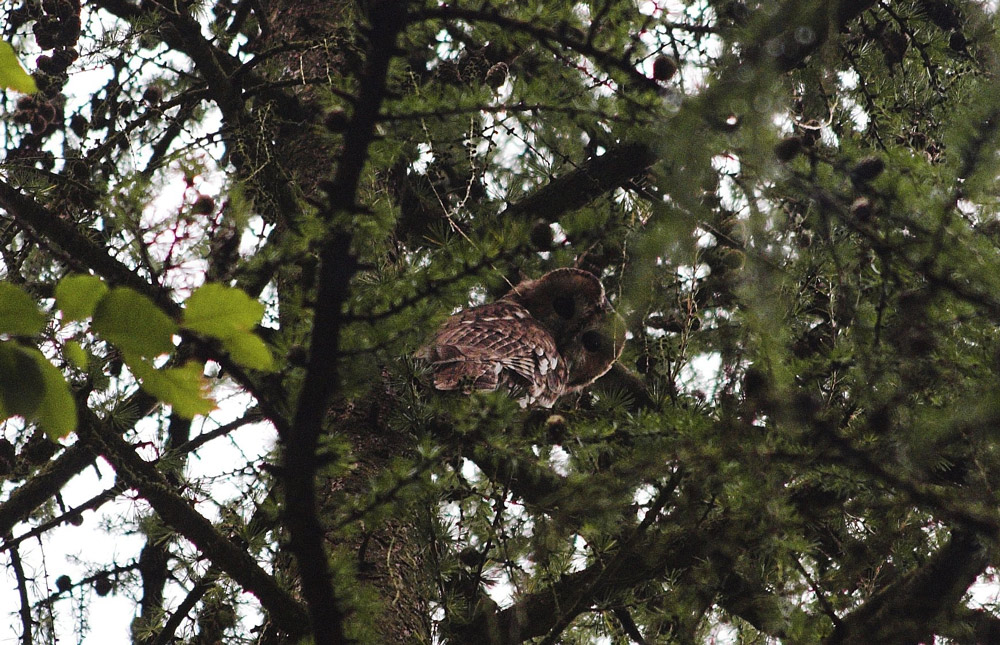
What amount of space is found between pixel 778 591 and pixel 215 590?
1390 millimetres

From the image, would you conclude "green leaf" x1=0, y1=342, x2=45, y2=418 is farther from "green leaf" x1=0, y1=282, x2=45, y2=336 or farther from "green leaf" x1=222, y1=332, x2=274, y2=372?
"green leaf" x1=222, y1=332, x2=274, y2=372

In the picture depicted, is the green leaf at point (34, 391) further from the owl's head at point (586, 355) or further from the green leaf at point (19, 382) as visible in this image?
the owl's head at point (586, 355)

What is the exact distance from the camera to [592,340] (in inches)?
162

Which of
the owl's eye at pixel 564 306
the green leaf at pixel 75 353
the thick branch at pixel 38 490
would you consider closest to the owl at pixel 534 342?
the owl's eye at pixel 564 306

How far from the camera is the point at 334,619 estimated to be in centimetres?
165

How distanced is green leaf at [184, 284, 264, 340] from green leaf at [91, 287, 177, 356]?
0.14ft

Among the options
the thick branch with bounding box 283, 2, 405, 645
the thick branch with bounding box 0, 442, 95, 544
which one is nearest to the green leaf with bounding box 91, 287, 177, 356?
the thick branch with bounding box 283, 2, 405, 645

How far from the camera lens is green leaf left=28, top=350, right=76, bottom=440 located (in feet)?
2.87

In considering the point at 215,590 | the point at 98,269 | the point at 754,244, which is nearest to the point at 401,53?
the point at 754,244

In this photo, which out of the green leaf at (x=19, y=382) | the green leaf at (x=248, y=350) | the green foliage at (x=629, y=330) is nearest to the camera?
the green leaf at (x=19, y=382)

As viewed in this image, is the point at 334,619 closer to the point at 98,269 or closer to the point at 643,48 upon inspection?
the point at 98,269

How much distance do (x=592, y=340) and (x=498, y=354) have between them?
828 mm

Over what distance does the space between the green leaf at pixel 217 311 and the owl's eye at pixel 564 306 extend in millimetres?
3564

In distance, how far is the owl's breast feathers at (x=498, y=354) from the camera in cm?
314
